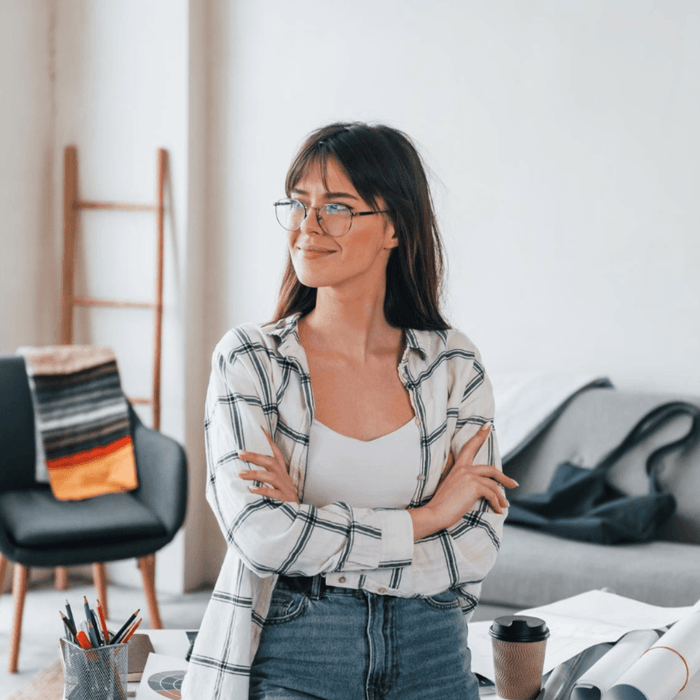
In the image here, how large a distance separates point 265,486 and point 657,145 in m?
2.22

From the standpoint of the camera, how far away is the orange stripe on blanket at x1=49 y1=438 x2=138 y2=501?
9.75 feet

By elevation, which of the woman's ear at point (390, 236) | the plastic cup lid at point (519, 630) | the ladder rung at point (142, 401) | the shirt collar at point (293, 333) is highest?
the woman's ear at point (390, 236)

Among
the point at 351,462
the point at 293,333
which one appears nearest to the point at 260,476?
the point at 351,462

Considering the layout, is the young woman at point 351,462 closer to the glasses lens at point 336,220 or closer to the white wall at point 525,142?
the glasses lens at point 336,220

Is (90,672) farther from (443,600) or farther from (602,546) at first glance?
(602,546)

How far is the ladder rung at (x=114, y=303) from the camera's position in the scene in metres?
3.45

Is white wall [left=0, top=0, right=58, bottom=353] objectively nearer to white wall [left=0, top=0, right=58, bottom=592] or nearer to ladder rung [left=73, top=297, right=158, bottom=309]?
white wall [left=0, top=0, right=58, bottom=592]

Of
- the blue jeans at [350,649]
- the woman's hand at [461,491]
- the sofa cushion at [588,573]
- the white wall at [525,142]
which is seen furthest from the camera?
the white wall at [525,142]

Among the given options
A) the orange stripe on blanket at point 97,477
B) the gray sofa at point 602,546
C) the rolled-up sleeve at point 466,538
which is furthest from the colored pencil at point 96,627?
the orange stripe on blanket at point 97,477

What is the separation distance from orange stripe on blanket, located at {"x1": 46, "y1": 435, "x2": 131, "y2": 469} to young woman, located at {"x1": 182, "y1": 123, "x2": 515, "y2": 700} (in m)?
1.81

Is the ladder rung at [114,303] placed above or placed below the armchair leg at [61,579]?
above

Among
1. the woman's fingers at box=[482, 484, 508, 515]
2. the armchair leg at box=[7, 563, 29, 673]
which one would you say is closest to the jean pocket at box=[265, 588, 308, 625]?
the woman's fingers at box=[482, 484, 508, 515]

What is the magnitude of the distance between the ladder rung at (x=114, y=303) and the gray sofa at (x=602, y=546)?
4.78ft

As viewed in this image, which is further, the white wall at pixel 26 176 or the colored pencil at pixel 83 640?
the white wall at pixel 26 176
